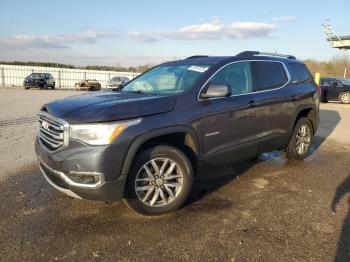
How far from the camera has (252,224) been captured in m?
4.04

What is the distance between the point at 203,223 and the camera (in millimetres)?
4062

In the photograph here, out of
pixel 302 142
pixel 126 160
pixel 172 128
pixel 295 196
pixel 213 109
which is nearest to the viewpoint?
pixel 126 160

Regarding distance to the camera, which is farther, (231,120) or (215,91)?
(231,120)

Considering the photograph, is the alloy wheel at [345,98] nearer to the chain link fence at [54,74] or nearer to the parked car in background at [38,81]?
the parked car in background at [38,81]

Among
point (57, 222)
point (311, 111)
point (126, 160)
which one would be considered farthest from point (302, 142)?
point (57, 222)

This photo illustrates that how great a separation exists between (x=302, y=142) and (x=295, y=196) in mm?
2191

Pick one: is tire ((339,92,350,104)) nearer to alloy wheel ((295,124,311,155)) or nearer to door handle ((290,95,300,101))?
alloy wheel ((295,124,311,155))

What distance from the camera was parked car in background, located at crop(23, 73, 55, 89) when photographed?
34.9 m

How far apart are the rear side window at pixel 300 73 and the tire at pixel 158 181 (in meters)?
3.19

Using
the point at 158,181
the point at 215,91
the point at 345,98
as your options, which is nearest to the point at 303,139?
the point at 215,91

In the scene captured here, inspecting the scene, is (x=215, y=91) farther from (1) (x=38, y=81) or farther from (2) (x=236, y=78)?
(1) (x=38, y=81)

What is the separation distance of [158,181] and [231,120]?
1.32 metres

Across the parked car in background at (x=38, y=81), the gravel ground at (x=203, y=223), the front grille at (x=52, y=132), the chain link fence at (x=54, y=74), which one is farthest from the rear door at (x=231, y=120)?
the chain link fence at (x=54, y=74)

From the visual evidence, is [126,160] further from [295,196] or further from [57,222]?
[295,196]
